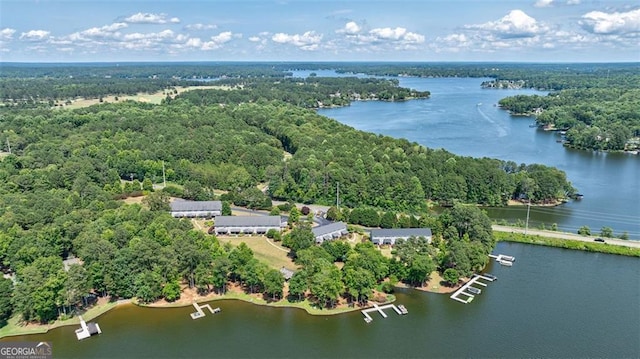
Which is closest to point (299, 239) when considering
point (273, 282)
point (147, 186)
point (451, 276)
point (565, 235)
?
point (273, 282)

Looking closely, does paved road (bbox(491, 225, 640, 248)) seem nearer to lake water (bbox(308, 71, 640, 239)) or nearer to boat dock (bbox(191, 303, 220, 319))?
lake water (bbox(308, 71, 640, 239))

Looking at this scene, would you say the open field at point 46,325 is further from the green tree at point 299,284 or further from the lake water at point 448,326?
the green tree at point 299,284

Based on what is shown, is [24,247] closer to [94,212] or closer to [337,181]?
[94,212]

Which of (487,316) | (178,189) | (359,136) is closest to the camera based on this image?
(487,316)

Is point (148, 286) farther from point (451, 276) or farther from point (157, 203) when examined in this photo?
point (451, 276)

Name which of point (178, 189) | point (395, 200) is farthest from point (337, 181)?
point (178, 189)

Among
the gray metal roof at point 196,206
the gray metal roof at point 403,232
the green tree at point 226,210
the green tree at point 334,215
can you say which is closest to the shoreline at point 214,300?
the gray metal roof at point 403,232
